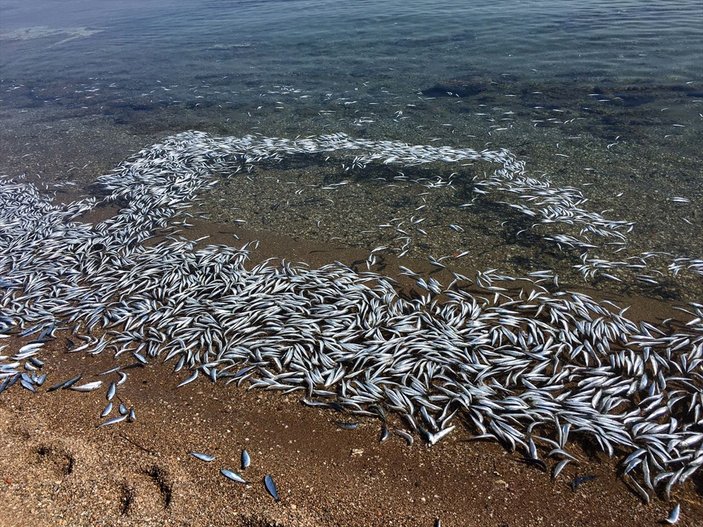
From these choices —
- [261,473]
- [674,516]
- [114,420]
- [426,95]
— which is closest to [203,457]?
[261,473]

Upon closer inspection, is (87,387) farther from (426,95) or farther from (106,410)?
(426,95)

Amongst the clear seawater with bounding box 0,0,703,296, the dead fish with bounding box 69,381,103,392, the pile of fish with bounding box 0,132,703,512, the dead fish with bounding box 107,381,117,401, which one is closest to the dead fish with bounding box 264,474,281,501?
the pile of fish with bounding box 0,132,703,512

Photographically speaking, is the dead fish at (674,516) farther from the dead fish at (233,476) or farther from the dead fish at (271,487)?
the dead fish at (233,476)

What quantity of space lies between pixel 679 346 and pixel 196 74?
19.6m

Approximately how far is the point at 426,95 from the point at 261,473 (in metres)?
13.7

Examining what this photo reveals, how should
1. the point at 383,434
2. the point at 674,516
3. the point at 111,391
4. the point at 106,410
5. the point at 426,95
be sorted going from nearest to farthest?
the point at 674,516
the point at 383,434
the point at 106,410
the point at 111,391
the point at 426,95

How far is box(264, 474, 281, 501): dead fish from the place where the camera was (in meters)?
4.61

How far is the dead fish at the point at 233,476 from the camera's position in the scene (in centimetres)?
475

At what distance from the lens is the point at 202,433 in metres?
5.32

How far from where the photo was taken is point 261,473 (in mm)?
4848

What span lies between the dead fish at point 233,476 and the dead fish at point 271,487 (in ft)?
0.61

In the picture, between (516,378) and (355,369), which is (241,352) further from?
(516,378)

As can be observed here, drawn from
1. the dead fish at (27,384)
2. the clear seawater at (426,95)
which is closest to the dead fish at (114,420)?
the dead fish at (27,384)

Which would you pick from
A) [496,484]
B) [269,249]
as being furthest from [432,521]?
[269,249]
